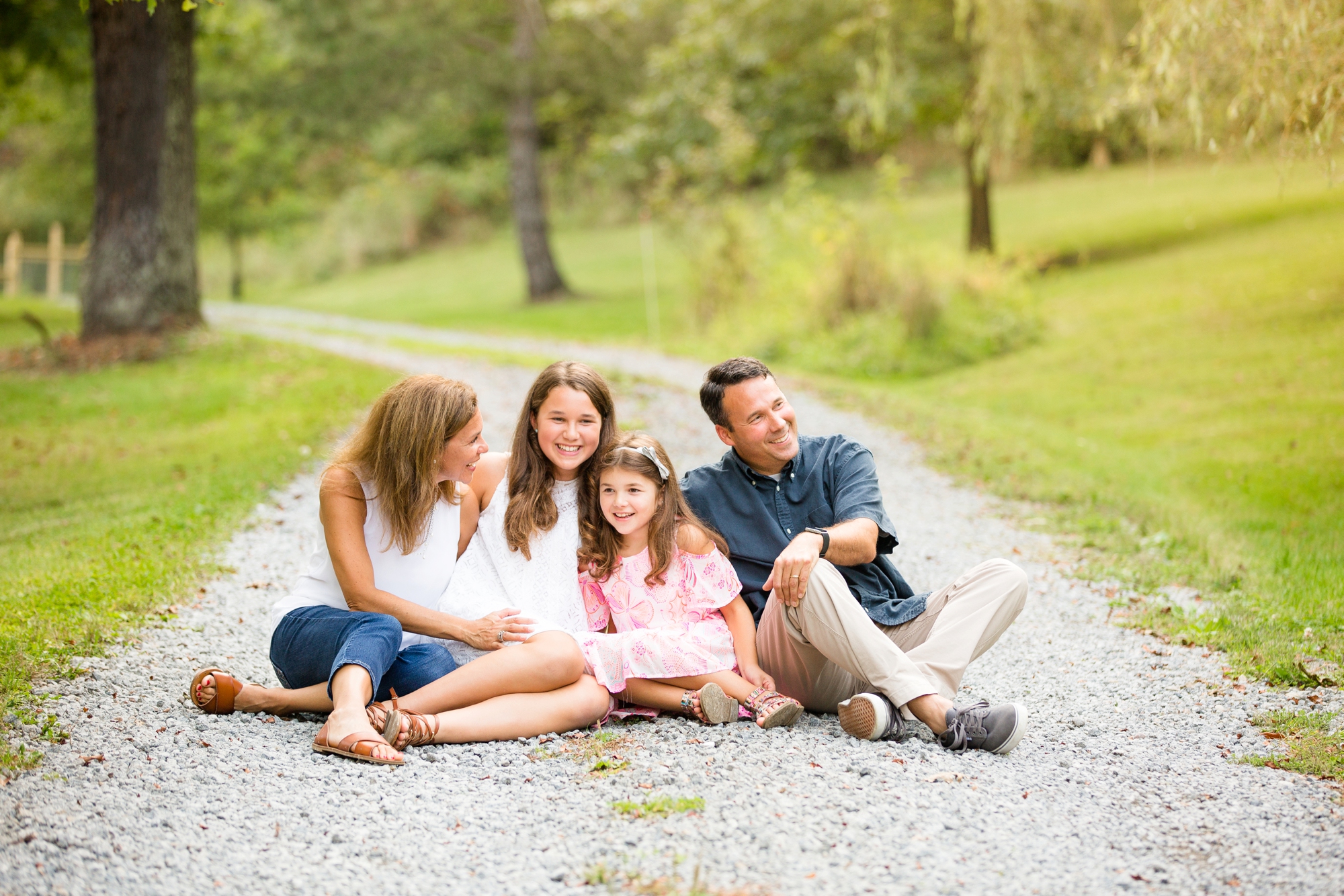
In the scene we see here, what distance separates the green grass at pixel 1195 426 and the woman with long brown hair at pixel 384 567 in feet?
10.6

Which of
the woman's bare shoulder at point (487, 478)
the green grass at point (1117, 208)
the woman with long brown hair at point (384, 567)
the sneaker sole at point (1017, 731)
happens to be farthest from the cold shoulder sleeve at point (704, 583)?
the green grass at point (1117, 208)

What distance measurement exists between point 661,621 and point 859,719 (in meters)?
0.76

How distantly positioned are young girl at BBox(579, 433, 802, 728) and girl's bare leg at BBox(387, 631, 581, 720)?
0.19 meters

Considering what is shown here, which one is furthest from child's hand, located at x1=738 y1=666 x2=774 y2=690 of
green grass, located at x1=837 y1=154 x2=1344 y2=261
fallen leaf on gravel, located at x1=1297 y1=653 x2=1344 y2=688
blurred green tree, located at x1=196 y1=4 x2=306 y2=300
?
blurred green tree, located at x1=196 y1=4 x2=306 y2=300

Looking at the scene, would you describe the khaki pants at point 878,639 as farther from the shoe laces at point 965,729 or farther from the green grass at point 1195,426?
the green grass at point 1195,426

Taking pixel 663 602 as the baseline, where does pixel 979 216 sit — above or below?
above

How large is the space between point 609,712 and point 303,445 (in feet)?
18.9

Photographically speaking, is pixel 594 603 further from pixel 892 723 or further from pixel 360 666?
pixel 892 723

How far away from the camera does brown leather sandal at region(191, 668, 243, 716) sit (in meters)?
3.72

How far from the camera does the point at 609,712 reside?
3.93 meters

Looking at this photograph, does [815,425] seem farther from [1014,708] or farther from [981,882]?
[981,882]

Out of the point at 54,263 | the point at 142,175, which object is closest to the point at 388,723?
the point at 142,175

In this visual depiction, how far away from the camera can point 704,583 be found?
389 cm

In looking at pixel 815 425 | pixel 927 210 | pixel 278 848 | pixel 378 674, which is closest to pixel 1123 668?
pixel 378 674
